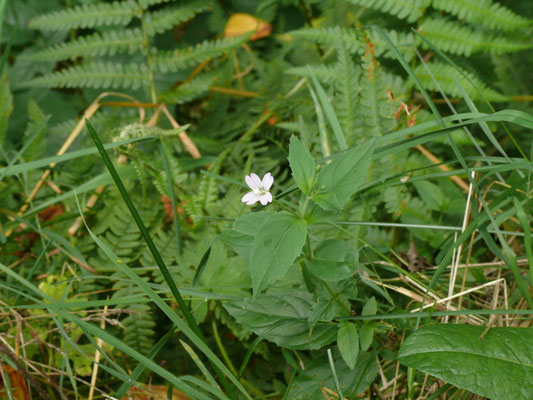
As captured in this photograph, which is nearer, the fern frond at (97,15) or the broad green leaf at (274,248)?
the broad green leaf at (274,248)

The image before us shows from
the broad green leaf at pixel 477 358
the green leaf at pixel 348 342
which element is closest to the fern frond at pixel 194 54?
the green leaf at pixel 348 342

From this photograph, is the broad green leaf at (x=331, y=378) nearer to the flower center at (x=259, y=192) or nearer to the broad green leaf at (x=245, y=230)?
the broad green leaf at (x=245, y=230)

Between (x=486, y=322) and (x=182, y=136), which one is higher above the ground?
(x=182, y=136)

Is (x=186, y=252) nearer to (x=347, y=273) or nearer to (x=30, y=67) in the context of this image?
(x=347, y=273)

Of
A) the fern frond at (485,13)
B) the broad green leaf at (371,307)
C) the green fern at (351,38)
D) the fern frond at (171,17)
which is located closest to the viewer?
the broad green leaf at (371,307)

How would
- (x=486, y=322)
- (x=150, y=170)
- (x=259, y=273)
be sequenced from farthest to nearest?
(x=150, y=170), (x=486, y=322), (x=259, y=273)

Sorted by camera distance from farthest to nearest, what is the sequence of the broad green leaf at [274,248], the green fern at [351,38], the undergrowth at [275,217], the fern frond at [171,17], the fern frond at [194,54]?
the fern frond at [171,17], the fern frond at [194,54], the green fern at [351,38], the undergrowth at [275,217], the broad green leaf at [274,248]


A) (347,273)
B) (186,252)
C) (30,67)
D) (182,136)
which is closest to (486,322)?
(347,273)

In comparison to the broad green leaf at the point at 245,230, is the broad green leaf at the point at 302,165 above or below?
above
